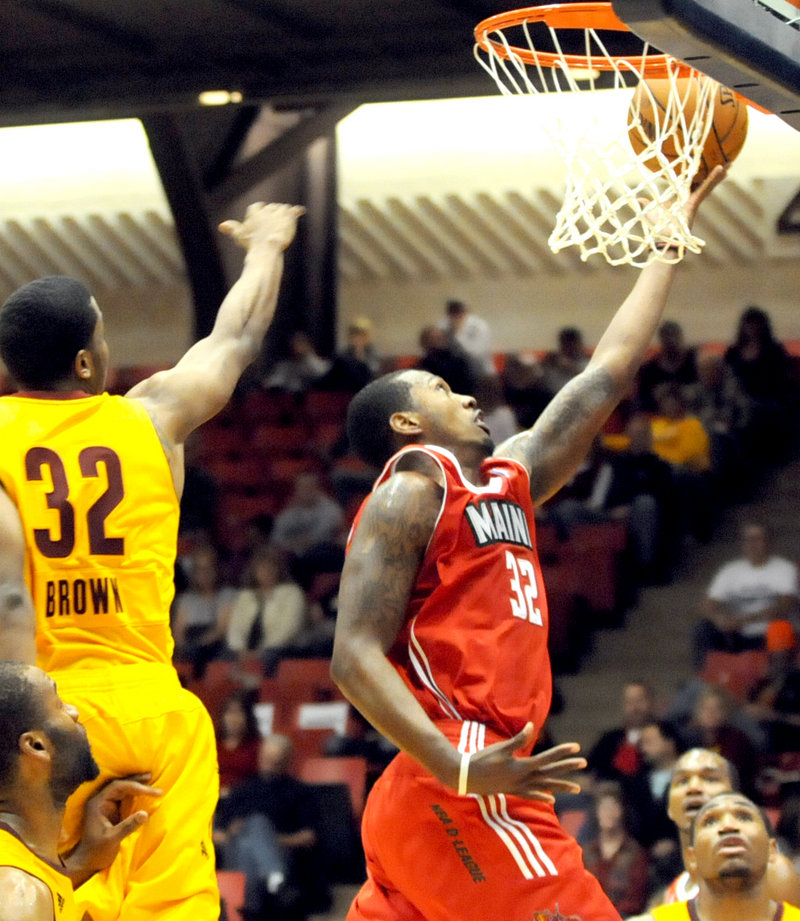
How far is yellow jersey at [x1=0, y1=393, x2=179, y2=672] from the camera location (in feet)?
11.7

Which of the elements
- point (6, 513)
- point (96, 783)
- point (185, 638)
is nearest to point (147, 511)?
point (6, 513)

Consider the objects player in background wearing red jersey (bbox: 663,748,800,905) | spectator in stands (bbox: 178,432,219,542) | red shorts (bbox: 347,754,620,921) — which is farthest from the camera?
spectator in stands (bbox: 178,432,219,542)

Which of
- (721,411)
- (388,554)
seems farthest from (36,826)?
(721,411)

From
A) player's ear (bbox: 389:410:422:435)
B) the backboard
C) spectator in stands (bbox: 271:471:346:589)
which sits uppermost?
the backboard

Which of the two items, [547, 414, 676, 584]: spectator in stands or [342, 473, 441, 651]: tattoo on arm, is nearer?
[342, 473, 441, 651]: tattoo on arm

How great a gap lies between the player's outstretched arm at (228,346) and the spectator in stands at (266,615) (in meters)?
5.92

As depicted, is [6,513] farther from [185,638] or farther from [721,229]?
[721,229]

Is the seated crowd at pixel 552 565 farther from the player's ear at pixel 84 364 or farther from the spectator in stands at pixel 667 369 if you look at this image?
the player's ear at pixel 84 364

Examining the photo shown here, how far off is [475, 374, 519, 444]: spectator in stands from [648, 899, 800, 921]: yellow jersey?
5.41 m

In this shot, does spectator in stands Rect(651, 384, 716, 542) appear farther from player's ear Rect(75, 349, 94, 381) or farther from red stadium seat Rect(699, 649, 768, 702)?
player's ear Rect(75, 349, 94, 381)

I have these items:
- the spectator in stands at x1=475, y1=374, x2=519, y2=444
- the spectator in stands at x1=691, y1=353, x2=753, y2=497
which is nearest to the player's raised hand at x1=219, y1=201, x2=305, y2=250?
the spectator in stands at x1=475, y1=374, x2=519, y2=444

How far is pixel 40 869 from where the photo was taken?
319cm

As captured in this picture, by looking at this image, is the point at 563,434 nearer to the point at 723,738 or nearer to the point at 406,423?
the point at 406,423

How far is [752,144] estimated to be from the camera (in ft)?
43.8
